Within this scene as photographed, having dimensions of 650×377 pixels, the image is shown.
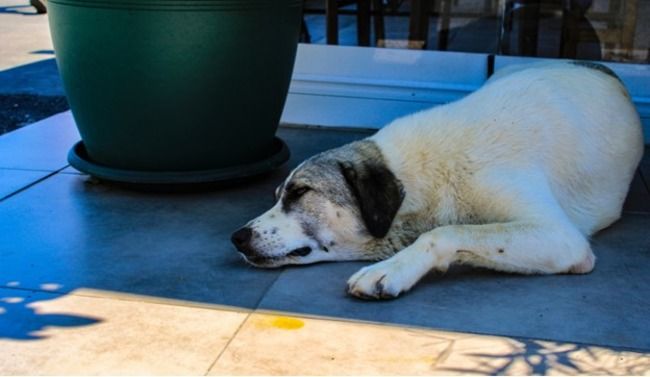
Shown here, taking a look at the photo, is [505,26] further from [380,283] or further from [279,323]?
[279,323]

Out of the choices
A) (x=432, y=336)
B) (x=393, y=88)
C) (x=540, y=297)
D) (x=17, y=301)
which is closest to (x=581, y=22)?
(x=393, y=88)

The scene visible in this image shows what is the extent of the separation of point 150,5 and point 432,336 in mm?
2351

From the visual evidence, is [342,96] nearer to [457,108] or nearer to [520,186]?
[457,108]

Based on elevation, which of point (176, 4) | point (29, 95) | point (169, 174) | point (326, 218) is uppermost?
point (176, 4)

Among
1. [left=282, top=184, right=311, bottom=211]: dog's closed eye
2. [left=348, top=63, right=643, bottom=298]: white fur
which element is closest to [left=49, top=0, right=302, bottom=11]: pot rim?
[left=348, top=63, right=643, bottom=298]: white fur

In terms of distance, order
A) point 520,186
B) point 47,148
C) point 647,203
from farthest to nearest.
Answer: point 47,148 < point 647,203 < point 520,186

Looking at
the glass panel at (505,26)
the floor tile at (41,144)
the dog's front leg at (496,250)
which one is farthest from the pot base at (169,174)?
the glass panel at (505,26)

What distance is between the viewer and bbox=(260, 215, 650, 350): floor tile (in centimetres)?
323

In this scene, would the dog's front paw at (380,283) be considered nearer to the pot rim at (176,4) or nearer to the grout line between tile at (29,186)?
the pot rim at (176,4)

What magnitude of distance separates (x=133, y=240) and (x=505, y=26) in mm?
3357

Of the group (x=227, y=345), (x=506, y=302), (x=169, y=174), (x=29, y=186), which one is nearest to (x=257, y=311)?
(x=227, y=345)

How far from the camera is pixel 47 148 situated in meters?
5.87

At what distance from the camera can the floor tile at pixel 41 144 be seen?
216 inches

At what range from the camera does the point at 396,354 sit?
119 inches
